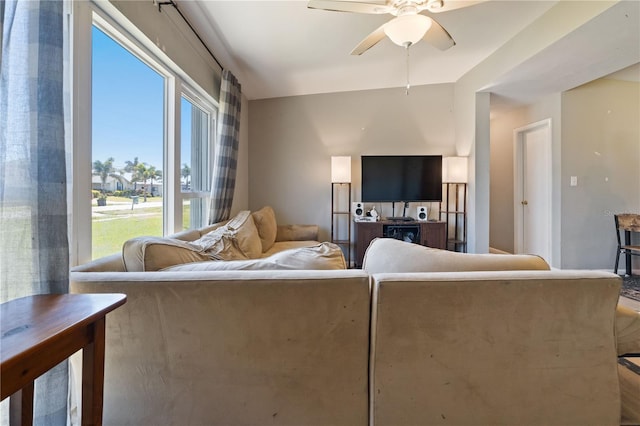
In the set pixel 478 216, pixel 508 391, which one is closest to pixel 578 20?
pixel 478 216

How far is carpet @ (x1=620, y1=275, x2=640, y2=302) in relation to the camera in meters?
2.78

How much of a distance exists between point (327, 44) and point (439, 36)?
1116mm

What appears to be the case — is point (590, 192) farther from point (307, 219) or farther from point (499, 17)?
point (307, 219)

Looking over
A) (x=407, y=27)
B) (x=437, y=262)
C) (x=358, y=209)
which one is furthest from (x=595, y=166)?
(x=437, y=262)

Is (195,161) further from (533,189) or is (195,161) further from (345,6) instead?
(533,189)

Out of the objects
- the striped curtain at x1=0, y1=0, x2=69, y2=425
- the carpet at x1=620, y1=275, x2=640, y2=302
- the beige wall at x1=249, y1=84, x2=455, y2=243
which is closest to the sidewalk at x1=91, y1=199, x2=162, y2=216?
the striped curtain at x1=0, y1=0, x2=69, y2=425

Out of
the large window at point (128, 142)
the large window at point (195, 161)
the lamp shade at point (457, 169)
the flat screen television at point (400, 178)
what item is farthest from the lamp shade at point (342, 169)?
the large window at point (128, 142)

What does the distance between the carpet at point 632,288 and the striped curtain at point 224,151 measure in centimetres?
403

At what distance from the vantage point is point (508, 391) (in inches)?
37.4

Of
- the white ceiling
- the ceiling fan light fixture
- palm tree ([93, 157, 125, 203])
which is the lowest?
palm tree ([93, 157, 125, 203])

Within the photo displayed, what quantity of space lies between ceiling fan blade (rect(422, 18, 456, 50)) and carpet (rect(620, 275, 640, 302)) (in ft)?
9.27

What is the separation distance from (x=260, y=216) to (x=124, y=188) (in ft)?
4.93

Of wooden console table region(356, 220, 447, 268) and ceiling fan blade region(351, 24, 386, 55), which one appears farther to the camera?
wooden console table region(356, 220, 447, 268)

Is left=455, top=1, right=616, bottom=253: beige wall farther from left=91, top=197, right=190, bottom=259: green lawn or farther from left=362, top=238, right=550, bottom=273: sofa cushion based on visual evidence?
left=91, top=197, right=190, bottom=259: green lawn
